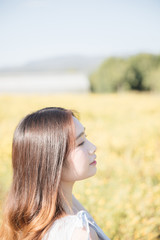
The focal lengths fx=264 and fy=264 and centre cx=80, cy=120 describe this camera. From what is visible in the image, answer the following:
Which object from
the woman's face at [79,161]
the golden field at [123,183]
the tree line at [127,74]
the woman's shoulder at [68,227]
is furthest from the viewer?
the tree line at [127,74]

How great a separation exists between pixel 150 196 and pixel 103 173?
0.77 m

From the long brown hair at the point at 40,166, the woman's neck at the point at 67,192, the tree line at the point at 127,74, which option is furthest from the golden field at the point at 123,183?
the tree line at the point at 127,74

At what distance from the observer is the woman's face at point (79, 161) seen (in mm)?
1086

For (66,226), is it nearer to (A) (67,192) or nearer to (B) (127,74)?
(A) (67,192)

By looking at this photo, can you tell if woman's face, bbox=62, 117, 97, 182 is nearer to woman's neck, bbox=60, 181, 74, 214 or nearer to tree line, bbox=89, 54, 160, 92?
woman's neck, bbox=60, 181, 74, 214

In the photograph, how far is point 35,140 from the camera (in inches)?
41.3

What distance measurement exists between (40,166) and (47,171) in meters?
0.03

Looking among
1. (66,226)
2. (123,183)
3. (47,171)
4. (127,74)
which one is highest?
(47,171)

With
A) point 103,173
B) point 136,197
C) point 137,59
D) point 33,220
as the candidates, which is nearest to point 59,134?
point 33,220

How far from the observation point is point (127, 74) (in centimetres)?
3619

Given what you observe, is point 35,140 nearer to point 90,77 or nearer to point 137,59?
point 137,59

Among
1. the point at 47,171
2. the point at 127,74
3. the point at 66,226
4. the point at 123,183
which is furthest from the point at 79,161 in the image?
the point at 127,74

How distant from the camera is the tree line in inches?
1419

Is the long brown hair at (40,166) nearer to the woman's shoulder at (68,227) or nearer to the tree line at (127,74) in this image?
the woman's shoulder at (68,227)
